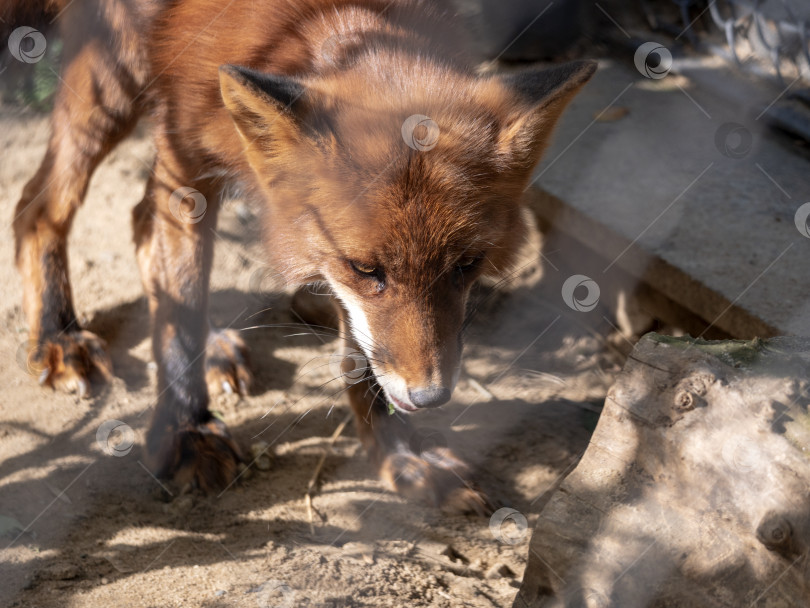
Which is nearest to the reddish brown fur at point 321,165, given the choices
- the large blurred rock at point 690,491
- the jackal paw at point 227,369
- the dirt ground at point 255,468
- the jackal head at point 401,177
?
the jackal head at point 401,177

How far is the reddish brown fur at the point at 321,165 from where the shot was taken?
247cm

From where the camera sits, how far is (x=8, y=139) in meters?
5.20

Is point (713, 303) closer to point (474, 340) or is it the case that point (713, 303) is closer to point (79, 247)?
point (474, 340)

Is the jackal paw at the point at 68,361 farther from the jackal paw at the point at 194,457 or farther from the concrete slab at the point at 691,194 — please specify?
the concrete slab at the point at 691,194

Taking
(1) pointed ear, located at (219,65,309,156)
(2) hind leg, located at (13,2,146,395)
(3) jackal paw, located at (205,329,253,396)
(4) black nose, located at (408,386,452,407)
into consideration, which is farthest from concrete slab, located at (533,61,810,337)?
(2) hind leg, located at (13,2,146,395)

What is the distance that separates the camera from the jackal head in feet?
8.00

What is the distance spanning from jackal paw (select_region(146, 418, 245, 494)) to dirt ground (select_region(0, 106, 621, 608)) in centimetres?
7

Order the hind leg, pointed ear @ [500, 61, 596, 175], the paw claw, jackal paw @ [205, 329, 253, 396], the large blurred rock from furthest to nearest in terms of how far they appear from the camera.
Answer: jackal paw @ [205, 329, 253, 396] < the paw claw < the hind leg < pointed ear @ [500, 61, 596, 175] < the large blurred rock

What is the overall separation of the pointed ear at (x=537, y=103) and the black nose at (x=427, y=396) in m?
0.84

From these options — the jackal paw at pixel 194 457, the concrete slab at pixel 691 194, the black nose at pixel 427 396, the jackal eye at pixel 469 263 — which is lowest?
the jackal paw at pixel 194 457

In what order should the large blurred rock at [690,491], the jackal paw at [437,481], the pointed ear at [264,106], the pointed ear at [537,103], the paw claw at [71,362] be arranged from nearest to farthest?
the large blurred rock at [690,491], the pointed ear at [264,106], the pointed ear at [537,103], the jackal paw at [437,481], the paw claw at [71,362]

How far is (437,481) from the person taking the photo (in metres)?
3.34

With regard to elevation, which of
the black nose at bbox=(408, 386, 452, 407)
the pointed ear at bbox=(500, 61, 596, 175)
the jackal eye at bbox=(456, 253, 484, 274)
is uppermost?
the pointed ear at bbox=(500, 61, 596, 175)

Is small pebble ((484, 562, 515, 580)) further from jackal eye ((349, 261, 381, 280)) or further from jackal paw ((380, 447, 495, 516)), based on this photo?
jackal eye ((349, 261, 381, 280))
